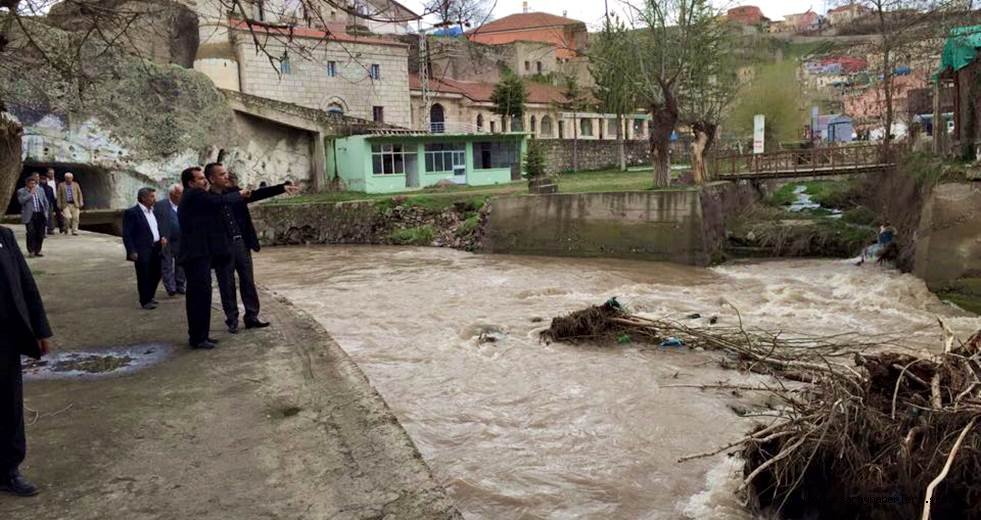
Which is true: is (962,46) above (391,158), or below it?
above

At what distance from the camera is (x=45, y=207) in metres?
15.9

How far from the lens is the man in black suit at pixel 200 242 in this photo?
7297 mm

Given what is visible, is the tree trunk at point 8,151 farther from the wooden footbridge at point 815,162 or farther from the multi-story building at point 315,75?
the multi-story building at point 315,75

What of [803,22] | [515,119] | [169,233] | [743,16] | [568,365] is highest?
[803,22]

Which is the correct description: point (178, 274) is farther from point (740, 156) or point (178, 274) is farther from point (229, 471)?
point (740, 156)

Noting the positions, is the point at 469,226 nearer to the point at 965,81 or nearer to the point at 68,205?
the point at 68,205

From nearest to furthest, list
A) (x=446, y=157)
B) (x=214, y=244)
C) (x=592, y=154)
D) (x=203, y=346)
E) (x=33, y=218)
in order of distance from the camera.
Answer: (x=203, y=346) < (x=214, y=244) < (x=33, y=218) < (x=446, y=157) < (x=592, y=154)

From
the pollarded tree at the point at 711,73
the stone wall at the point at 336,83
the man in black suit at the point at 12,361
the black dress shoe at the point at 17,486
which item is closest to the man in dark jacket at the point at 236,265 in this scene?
the man in black suit at the point at 12,361

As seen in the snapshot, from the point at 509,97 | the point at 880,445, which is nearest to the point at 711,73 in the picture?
the point at 509,97

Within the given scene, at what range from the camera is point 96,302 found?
32.5 ft

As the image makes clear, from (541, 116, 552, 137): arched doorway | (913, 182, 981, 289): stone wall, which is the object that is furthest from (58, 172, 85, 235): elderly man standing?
(541, 116, 552, 137): arched doorway

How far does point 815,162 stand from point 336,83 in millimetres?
27748

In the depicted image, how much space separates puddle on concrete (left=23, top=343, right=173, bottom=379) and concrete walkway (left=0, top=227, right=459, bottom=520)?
184 millimetres

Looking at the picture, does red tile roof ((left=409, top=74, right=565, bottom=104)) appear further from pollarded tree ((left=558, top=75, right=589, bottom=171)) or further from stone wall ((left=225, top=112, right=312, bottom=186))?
stone wall ((left=225, top=112, right=312, bottom=186))
